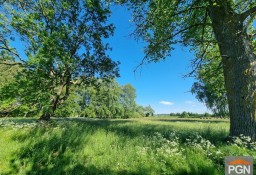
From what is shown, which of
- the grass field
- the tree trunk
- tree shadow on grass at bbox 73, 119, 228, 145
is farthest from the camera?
tree shadow on grass at bbox 73, 119, 228, 145

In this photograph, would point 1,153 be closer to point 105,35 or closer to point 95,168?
point 95,168

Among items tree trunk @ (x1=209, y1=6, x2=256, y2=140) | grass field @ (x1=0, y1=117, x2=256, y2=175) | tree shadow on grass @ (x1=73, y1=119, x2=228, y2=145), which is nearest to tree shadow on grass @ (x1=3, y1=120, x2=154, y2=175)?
grass field @ (x1=0, y1=117, x2=256, y2=175)

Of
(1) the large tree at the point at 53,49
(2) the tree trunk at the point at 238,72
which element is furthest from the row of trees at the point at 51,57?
(2) the tree trunk at the point at 238,72

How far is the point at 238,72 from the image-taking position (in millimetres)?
7039

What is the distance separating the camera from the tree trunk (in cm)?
679

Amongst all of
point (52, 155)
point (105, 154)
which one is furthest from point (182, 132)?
point (52, 155)

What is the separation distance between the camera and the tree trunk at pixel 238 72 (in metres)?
6.79

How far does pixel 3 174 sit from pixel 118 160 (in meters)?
3.16

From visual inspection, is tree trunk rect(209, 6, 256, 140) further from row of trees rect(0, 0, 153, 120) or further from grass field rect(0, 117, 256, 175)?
row of trees rect(0, 0, 153, 120)

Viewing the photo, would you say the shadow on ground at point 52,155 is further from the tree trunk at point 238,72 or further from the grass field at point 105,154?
the tree trunk at point 238,72

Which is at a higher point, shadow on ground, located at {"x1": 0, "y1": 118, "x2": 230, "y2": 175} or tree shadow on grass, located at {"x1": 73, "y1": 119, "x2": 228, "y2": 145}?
tree shadow on grass, located at {"x1": 73, "y1": 119, "x2": 228, "y2": 145}

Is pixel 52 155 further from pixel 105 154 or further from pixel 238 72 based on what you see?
pixel 238 72

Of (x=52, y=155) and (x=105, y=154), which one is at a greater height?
(x=105, y=154)

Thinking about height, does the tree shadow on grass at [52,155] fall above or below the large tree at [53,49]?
below
